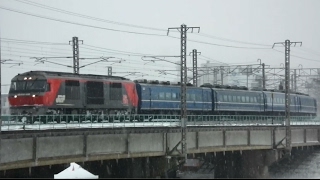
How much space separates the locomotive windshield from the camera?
41031mm

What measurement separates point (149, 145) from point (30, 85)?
10.3 metres

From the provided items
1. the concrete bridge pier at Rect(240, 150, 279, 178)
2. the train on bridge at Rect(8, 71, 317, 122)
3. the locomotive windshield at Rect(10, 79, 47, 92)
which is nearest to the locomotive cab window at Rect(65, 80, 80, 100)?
the train on bridge at Rect(8, 71, 317, 122)

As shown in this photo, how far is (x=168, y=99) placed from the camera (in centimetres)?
5688

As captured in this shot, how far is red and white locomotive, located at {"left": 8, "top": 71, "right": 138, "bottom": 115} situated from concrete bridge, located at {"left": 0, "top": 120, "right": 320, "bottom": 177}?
6.62 m

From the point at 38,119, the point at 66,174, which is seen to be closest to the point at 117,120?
the point at 38,119

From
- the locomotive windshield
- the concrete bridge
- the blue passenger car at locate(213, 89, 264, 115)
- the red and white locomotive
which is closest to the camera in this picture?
the concrete bridge

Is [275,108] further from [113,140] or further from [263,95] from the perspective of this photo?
[113,140]

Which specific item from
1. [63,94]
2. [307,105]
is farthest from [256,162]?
[307,105]

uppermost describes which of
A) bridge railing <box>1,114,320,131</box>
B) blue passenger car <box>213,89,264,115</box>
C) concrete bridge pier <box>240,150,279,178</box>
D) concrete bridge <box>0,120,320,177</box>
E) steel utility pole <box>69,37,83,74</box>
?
steel utility pole <box>69,37,83,74</box>

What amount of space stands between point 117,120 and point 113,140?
419cm

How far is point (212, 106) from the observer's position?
207 feet

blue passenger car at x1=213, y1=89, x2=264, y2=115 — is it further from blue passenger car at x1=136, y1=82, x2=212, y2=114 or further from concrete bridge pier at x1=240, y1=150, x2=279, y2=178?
concrete bridge pier at x1=240, y1=150, x2=279, y2=178

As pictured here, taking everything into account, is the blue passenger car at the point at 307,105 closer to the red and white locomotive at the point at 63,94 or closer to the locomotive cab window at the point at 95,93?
the red and white locomotive at the point at 63,94

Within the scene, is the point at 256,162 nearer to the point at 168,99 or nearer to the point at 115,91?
the point at 168,99
